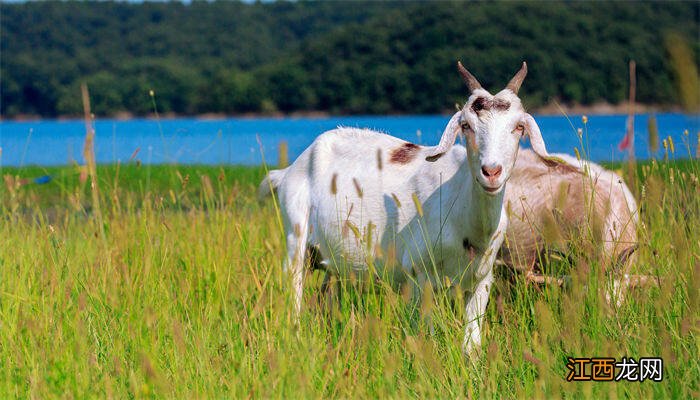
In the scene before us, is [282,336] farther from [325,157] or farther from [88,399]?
[325,157]

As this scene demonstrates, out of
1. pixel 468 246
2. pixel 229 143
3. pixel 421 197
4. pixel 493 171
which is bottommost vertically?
pixel 468 246

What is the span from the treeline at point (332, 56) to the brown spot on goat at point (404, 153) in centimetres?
3879

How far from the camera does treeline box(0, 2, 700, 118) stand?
50156 mm

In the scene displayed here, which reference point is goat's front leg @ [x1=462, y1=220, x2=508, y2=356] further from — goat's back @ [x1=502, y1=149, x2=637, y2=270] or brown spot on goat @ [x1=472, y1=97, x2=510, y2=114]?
brown spot on goat @ [x1=472, y1=97, x2=510, y2=114]

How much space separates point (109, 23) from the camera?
7212cm

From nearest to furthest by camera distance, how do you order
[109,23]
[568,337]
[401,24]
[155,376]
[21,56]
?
1. [155,376]
2. [568,337]
3. [401,24]
4. [21,56]
5. [109,23]

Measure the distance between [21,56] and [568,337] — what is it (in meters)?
63.3

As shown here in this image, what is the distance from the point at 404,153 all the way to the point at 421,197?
1.31ft

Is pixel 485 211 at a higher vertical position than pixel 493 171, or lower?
lower

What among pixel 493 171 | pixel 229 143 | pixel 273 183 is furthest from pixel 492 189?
pixel 229 143

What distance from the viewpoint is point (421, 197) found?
4148 mm

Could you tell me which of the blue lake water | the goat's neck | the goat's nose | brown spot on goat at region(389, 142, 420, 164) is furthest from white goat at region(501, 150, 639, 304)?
the goat's nose

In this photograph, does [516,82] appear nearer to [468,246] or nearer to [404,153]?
[468,246]

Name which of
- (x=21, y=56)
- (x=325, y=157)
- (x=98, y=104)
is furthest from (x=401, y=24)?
(x=325, y=157)
